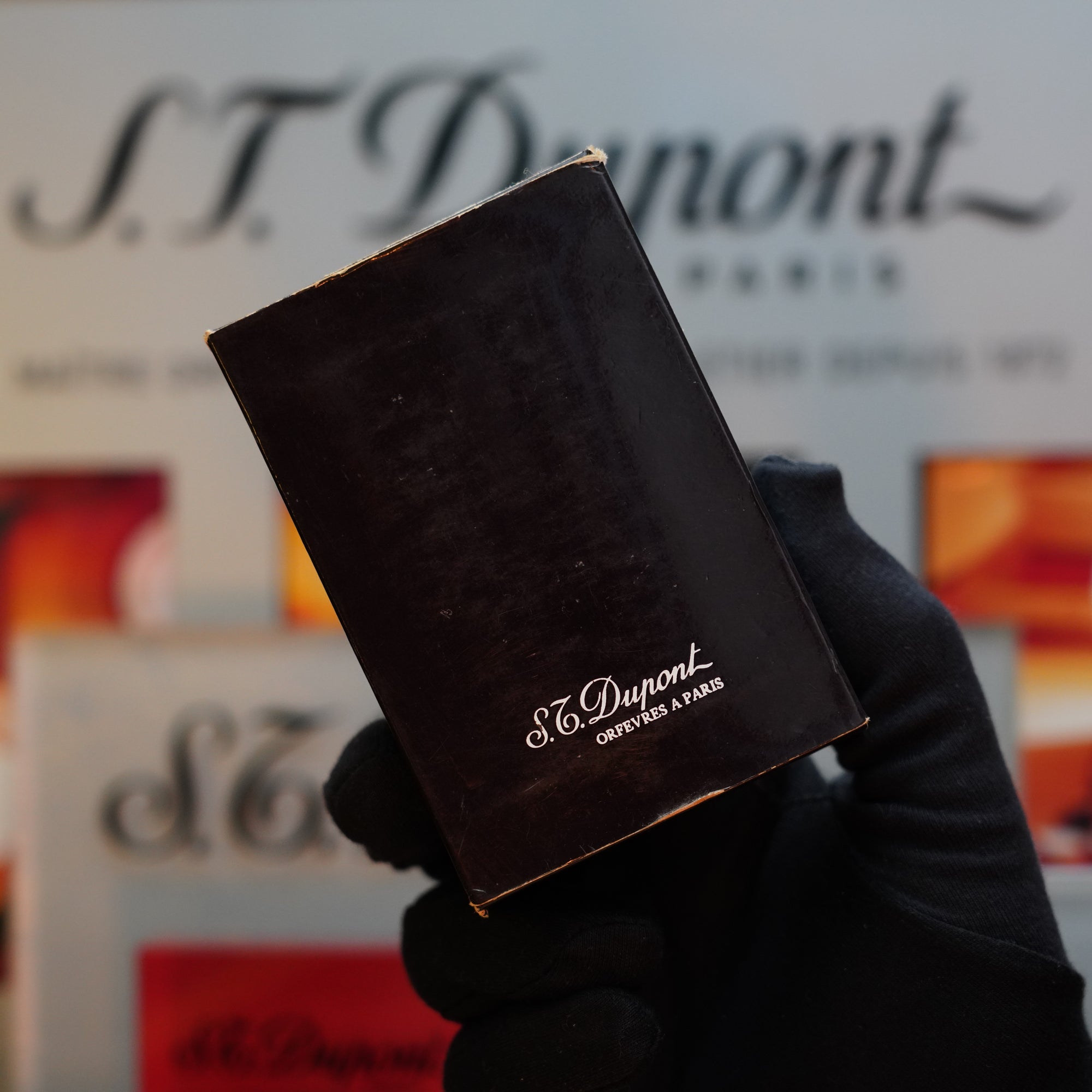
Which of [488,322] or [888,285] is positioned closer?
[488,322]

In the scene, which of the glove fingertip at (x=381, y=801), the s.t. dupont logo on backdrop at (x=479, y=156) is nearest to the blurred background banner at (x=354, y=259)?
the s.t. dupont logo on backdrop at (x=479, y=156)

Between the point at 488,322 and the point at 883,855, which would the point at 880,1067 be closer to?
the point at 883,855

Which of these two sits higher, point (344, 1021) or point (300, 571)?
point (300, 571)

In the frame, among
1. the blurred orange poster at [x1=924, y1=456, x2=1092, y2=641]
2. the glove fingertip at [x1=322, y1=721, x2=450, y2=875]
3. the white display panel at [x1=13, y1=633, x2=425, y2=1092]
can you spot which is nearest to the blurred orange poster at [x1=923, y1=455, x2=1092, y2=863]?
the blurred orange poster at [x1=924, y1=456, x2=1092, y2=641]

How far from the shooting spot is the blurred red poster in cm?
107

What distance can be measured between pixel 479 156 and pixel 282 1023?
933 mm

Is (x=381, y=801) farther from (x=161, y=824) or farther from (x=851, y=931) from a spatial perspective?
(x=161, y=824)

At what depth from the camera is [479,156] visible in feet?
3.55

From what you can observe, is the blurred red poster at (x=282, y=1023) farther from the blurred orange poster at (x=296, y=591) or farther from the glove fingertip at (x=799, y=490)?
the glove fingertip at (x=799, y=490)

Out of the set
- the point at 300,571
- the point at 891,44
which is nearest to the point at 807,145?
the point at 891,44

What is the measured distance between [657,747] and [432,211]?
0.85 metres

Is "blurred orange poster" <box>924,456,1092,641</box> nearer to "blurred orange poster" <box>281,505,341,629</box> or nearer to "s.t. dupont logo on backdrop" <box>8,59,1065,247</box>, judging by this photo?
"s.t. dupont logo on backdrop" <box>8,59,1065,247</box>

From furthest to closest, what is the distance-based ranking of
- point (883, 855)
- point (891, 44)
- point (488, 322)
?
point (891, 44) → point (883, 855) → point (488, 322)

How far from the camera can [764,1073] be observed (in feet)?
1.58
